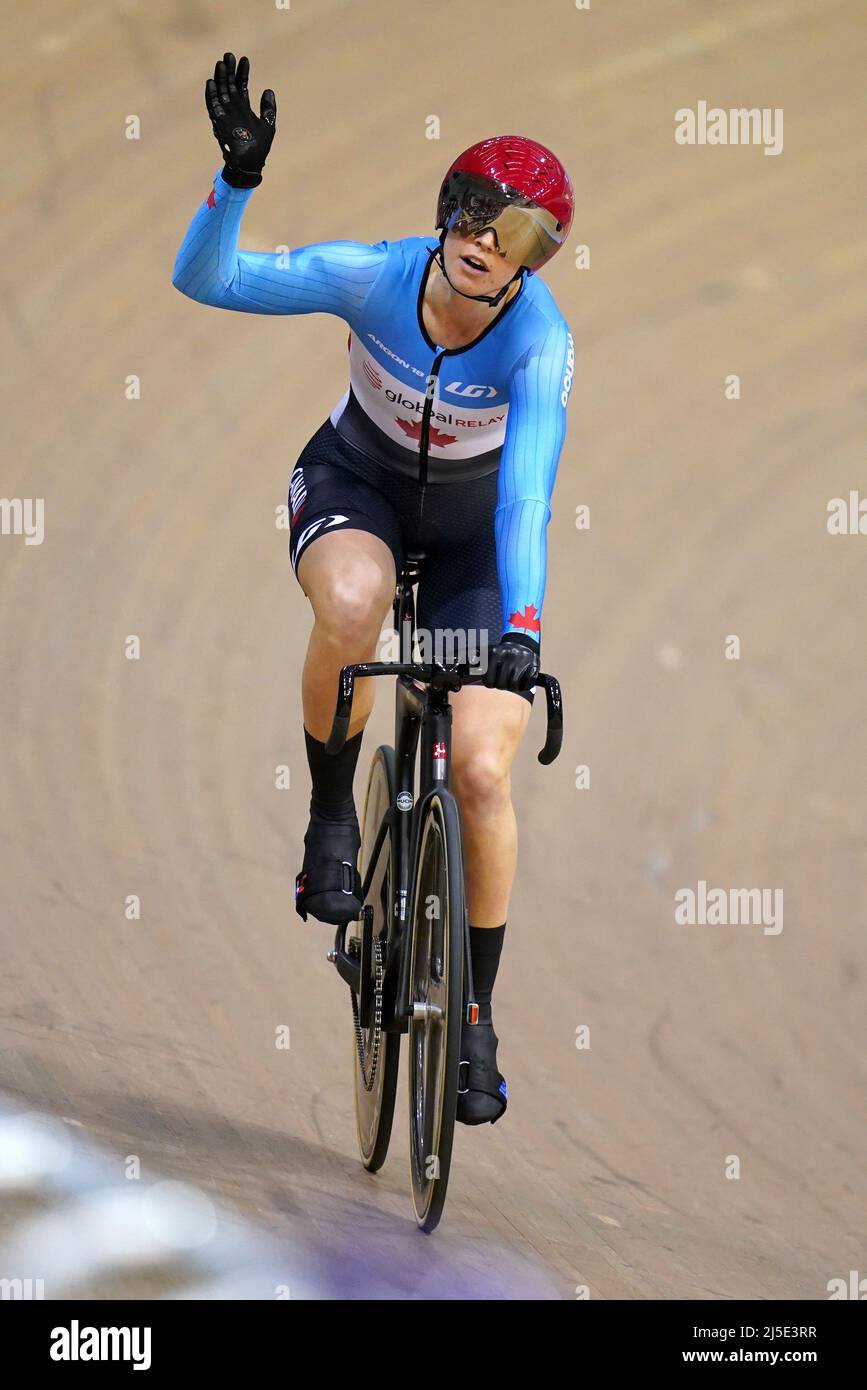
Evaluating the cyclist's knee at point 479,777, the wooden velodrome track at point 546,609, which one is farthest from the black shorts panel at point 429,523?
the wooden velodrome track at point 546,609

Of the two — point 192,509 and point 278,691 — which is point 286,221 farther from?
point 278,691

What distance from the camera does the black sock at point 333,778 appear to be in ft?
→ 9.20

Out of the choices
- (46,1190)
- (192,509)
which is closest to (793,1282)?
(46,1190)

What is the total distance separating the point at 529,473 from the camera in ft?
8.07

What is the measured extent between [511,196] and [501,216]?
1.3 inches

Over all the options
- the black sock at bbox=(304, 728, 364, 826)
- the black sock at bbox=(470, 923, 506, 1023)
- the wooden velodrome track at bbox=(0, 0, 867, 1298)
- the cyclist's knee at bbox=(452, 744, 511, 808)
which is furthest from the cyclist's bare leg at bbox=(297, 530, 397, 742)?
the wooden velodrome track at bbox=(0, 0, 867, 1298)

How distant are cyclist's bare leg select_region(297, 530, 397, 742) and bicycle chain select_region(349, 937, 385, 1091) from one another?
1.55ft

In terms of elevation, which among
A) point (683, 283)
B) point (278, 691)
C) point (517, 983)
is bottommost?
point (517, 983)

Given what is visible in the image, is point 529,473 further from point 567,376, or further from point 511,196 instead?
point 511,196

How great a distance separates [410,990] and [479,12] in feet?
17.0

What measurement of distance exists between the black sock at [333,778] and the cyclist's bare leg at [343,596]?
122 millimetres

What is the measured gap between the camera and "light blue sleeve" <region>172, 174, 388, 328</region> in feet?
8.08

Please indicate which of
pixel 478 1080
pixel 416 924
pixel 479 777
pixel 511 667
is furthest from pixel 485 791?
pixel 478 1080

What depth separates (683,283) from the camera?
6.36m
